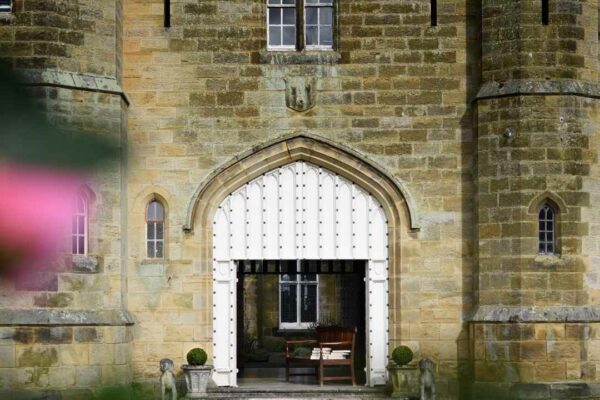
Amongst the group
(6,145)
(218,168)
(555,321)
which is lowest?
(555,321)

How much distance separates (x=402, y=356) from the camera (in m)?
13.1

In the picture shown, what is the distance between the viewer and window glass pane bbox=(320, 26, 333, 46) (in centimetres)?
1381

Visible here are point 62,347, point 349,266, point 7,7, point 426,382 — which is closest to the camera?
point 62,347

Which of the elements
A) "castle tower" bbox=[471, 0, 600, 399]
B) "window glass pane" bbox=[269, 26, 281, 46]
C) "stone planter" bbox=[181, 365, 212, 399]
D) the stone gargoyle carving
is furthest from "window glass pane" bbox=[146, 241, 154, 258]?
"castle tower" bbox=[471, 0, 600, 399]

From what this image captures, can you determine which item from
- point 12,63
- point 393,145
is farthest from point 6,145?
point 393,145

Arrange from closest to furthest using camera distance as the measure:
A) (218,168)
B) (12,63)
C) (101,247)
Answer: (12,63) → (101,247) → (218,168)

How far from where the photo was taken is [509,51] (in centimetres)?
1305

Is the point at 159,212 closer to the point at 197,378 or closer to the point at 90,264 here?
the point at 90,264

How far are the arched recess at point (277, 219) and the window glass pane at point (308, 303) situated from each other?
13.8 metres

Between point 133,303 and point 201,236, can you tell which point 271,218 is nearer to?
point 201,236

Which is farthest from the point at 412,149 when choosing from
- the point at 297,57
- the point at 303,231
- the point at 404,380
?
the point at 404,380

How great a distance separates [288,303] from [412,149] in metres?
14.6

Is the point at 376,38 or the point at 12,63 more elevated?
the point at 376,38

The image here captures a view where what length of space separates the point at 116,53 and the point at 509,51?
4.53 m
